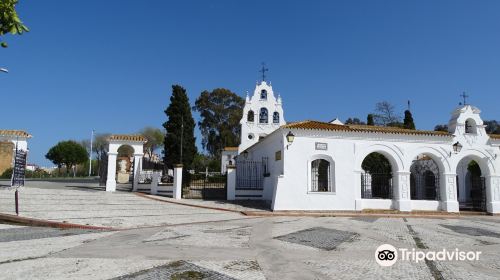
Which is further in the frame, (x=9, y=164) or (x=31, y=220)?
(x=9, y=164)

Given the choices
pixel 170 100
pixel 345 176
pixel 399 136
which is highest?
pixel 170 100

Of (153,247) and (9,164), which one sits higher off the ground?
(9,164)

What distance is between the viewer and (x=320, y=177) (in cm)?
2636

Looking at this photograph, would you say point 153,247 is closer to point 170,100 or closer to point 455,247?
point 455,247

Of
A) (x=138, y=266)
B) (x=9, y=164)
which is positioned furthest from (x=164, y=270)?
(x=9, y=164)

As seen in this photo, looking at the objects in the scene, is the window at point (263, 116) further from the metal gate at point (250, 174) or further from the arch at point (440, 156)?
the arch at point (440, 156)

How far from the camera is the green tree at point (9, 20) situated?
233 inches

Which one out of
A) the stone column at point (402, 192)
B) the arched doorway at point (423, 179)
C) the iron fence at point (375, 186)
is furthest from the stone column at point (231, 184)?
the arched doorway at point (423, 179)

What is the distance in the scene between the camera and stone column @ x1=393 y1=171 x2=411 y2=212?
19.5 metres

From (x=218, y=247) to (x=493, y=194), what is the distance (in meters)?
18.6

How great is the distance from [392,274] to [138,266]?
15.3 ft

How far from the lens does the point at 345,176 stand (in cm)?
1927

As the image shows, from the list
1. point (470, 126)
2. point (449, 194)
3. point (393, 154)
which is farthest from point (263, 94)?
point (449, 194)

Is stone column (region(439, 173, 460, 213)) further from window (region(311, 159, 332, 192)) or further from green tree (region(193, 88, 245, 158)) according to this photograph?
green tree (region(193, 88, 245, 158))
